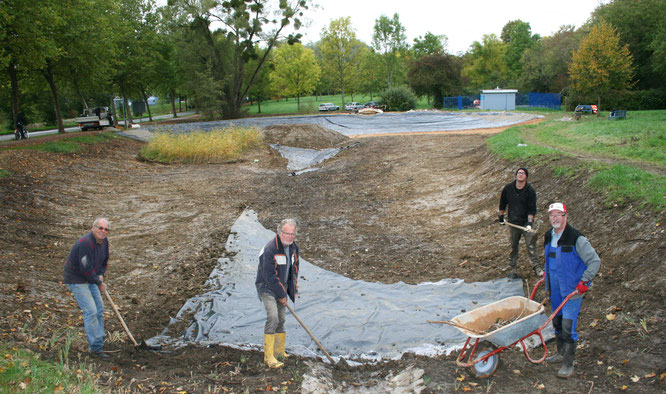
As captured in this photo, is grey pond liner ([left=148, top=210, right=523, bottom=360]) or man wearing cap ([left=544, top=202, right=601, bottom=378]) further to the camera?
grey pond liner ([left=148, top=210, right=523, bottom=360])

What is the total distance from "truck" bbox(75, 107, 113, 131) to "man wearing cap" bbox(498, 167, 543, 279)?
112 feet

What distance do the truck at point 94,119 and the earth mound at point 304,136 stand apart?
15.3 meters

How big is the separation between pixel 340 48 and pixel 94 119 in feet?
111

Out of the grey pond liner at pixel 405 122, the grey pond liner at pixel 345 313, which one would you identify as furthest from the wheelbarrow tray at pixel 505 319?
the grey pond liner at pixel 405 122

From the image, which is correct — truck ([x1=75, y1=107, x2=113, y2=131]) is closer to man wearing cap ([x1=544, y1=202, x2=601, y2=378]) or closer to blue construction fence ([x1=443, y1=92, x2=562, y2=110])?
blue construction fence ([x1=443, y1=92, x2=562, y2=110])

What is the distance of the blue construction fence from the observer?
45406 millimetres

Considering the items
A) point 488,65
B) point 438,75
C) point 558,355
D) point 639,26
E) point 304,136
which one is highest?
point 639,26

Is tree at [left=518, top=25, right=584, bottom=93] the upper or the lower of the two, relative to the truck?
upper

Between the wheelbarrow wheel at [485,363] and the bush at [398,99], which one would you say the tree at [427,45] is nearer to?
the bush at [398,99]

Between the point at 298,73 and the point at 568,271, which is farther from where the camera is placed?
the point at 298,73

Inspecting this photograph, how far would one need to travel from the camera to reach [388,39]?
220ft

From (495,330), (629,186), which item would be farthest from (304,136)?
(495,330)

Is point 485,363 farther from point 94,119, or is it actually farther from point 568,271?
point 94,119

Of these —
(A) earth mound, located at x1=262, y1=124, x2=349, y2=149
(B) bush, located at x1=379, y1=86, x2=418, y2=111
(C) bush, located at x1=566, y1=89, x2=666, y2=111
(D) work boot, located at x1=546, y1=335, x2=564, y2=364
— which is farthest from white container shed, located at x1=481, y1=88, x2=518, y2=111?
(D) work boot, located at x1=546, y1=335, x2=564, y2=364
